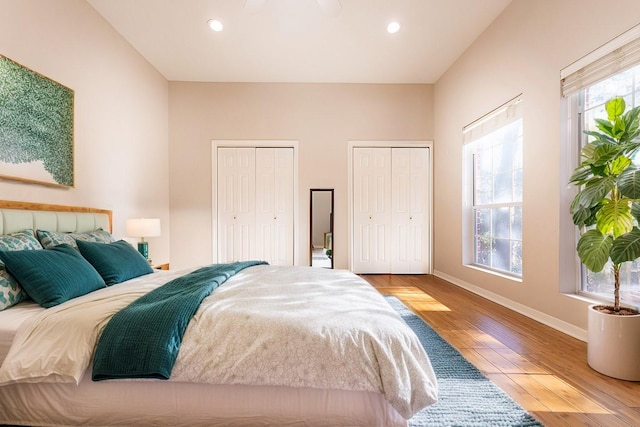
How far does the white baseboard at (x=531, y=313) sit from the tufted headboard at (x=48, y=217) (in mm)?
4138

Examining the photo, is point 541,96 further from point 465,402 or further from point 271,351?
point 271,351

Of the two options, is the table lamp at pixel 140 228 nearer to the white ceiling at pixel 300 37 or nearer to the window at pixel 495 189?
the white ceiling at pixel 300 37

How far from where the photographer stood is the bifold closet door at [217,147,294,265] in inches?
203

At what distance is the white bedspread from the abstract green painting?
159cm

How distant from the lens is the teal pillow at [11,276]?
5.45 ft

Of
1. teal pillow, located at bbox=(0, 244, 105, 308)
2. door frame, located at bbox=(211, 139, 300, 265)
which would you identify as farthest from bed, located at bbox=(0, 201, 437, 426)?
door frame, located at bbox=(211, 139, 300, 265)

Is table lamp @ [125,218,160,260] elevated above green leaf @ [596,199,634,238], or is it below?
below

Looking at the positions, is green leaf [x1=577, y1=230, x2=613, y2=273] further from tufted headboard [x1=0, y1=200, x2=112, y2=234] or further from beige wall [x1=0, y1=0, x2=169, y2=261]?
beige wall [x1=0, y1=0, x2=169, y2=261]

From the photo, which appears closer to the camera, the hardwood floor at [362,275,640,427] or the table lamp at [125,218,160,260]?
the hardwood floor at [362,275,640,427]

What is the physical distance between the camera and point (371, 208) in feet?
17.2

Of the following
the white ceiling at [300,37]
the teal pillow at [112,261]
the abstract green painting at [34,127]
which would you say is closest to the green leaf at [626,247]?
the white ceiling at [300,37]

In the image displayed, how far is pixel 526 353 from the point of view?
2.25m

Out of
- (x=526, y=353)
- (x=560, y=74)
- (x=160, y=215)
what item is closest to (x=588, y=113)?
(x=560, y=74)

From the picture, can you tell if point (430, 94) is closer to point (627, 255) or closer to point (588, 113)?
point (588, 113)
